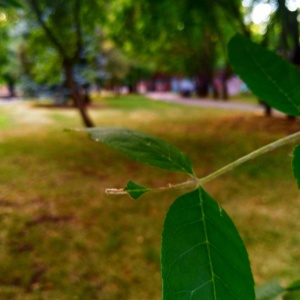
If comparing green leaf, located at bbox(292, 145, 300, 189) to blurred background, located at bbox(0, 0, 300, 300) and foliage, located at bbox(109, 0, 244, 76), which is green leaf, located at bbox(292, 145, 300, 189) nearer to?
blurred background, located at bbox(0, 0, 300, 300)

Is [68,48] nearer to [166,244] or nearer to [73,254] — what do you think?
[73,254]

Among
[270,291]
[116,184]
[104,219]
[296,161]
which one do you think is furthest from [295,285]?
[116,184]

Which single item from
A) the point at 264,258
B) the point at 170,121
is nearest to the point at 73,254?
the point at 264,258

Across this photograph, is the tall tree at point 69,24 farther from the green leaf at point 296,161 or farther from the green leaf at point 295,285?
the green leaf at point 296,161

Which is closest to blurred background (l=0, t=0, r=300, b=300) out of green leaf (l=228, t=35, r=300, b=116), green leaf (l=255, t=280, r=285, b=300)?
green leaf (l=228, t=35, r=300, b=116)

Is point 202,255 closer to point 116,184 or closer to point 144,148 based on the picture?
point 144,148

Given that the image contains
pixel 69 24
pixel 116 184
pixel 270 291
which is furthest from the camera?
pixel 69 24
